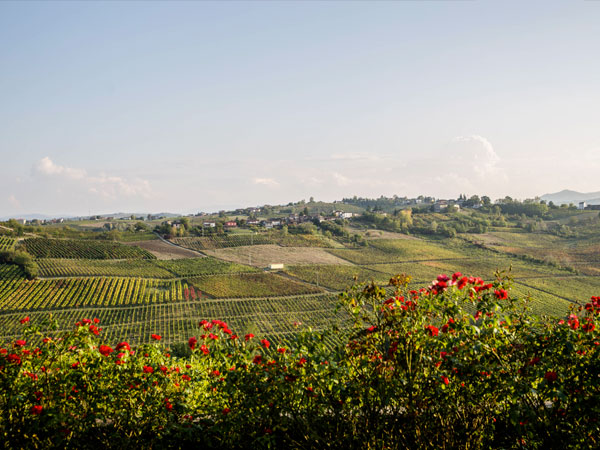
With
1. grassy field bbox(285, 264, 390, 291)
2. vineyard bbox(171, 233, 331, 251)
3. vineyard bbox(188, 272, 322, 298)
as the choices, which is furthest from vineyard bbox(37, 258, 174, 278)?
grassy field bbox(285, 264, 390, 291)

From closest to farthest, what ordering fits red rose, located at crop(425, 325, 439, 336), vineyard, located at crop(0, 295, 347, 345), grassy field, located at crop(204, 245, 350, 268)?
1. red rose, located at crop(425, 325, 439, 336)
2. vineyard, located at crop(0, 295, 347, 345)
3. grassy field, located at crop(204, 245, 350, 268)

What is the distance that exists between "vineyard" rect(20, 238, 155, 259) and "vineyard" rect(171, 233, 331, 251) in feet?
49.3

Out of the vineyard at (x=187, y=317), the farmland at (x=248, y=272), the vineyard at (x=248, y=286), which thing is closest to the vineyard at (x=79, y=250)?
the farmland at (x=248, y=272)

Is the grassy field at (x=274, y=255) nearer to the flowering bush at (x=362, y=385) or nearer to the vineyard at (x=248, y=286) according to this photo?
the vineyard at (x=248, y=286)

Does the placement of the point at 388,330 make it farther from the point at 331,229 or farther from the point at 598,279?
the point at 331,229

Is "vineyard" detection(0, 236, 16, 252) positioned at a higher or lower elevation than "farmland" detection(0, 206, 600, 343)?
higher

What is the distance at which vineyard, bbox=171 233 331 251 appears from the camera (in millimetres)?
100500

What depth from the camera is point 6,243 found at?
8006cm

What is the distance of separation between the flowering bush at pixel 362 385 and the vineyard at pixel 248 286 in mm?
57147

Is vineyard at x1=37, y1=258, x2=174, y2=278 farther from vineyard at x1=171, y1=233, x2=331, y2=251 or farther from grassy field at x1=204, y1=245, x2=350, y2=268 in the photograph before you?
vineyard at x1=171, y1=233, x2=331, y2=251

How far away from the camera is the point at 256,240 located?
350 ft

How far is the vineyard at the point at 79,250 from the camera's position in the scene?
260 feet

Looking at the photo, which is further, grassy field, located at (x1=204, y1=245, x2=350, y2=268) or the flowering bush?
grassy field, located at (x1=204, y1=245, x2=350, y2=268)

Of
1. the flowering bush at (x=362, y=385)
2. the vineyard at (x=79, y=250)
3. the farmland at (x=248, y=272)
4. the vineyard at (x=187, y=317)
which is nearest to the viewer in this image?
the flowering bush at (x=362, y=385)
